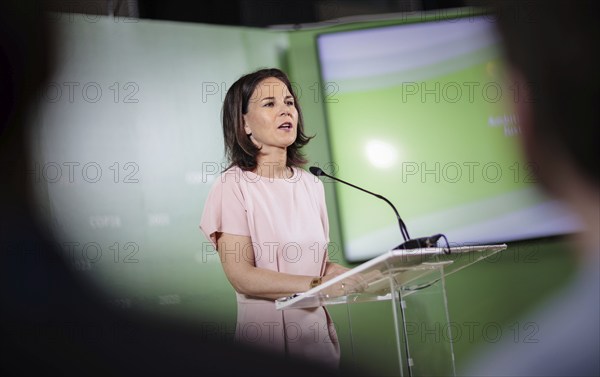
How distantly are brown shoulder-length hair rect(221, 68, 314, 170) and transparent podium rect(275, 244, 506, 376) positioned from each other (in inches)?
47.5

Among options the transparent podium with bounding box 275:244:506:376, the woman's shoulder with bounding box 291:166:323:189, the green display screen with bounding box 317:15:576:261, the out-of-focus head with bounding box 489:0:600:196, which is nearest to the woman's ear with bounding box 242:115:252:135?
the woman's shoulder with bounding box 291:166:323:189

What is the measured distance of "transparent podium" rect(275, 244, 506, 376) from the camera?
102 inches

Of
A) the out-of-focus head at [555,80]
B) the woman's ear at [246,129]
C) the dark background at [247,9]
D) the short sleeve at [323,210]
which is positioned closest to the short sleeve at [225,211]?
the woman's ear at [246,129]

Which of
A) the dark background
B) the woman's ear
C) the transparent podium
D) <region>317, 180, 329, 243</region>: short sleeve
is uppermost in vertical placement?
the dark background

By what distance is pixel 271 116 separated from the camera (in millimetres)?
3861

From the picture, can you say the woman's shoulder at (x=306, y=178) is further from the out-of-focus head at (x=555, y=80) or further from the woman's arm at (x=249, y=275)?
the out-of-focus head at (x=555, y=80)

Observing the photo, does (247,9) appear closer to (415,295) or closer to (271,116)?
A: (271,116)

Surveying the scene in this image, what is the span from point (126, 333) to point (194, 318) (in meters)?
0.32

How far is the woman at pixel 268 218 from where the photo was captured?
12.2 feet

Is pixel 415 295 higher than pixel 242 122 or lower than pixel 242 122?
lower

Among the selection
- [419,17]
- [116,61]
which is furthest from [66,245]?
[419,17]

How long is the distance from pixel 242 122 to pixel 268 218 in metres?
0.48

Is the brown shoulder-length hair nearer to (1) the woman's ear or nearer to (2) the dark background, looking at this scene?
(1) the woman's ear

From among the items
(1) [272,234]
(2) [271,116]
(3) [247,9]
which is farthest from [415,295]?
(3) [247,9]
